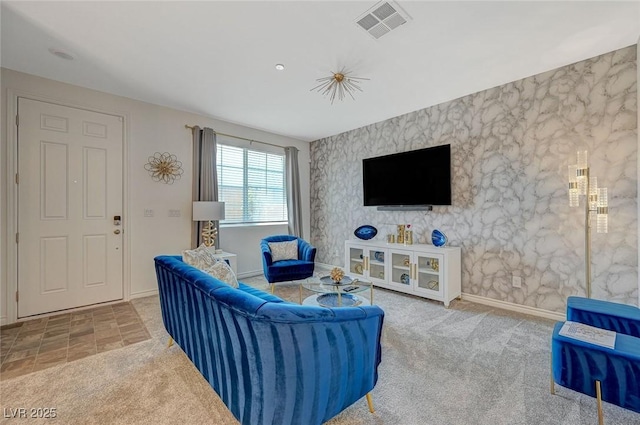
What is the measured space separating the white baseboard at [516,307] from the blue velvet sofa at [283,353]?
8.49ft

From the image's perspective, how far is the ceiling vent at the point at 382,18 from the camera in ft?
6.68

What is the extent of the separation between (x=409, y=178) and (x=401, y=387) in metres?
2.93

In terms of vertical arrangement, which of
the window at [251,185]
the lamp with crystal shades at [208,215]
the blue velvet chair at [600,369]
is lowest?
the blue velvet chair at [600,369]

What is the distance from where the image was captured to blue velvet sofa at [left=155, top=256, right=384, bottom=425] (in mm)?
1149

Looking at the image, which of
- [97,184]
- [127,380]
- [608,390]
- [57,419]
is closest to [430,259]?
[608,390]

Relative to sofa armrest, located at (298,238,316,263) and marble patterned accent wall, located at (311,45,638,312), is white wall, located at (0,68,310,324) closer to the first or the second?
sofa armrest, located at (298,238,316,263)

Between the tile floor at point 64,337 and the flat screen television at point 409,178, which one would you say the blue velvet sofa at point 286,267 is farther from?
the tile floor at point 64,337

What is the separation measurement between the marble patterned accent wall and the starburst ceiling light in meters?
1.31

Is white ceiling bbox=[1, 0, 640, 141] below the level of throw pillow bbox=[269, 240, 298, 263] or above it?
above

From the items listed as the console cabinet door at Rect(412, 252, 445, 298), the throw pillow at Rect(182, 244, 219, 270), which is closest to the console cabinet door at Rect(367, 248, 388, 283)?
the console cabinet door at Rect(412, 252, 445, 298)

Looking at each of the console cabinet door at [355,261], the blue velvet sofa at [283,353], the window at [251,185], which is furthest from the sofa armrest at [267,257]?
the blue velvet sofa at [283,353]

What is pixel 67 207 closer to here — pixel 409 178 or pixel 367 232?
pixel 367 232

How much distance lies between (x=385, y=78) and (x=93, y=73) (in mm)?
3260

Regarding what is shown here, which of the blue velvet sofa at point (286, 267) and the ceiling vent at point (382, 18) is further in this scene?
the blue velvet sofa at point (286, 267)
